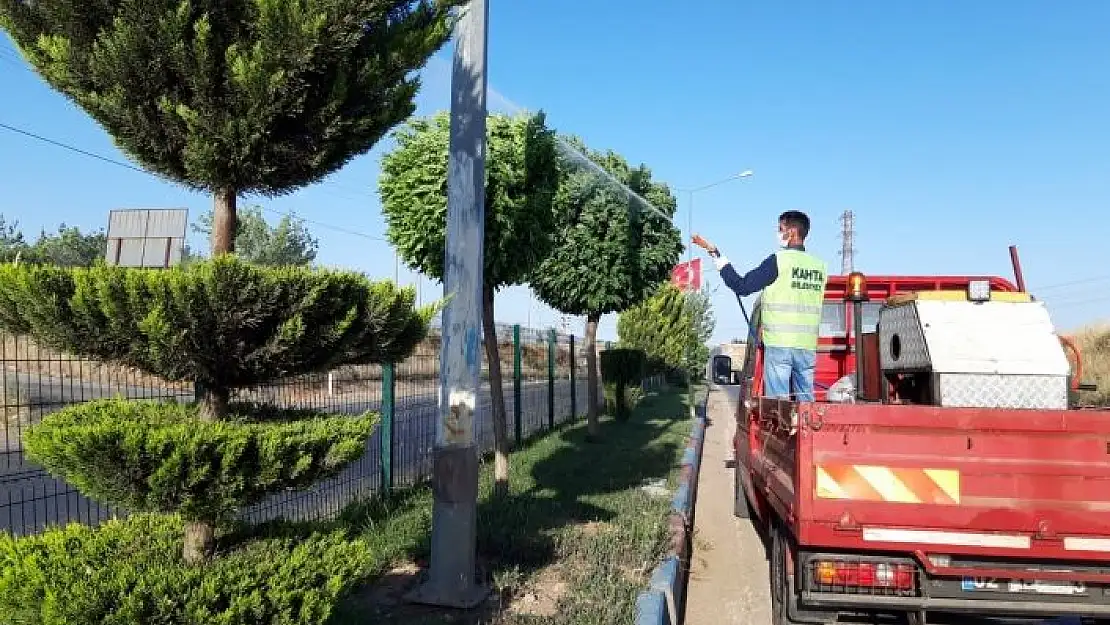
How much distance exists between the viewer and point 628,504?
7.52 meters

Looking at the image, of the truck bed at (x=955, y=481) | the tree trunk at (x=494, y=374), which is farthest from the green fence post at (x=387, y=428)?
the truck bed at (x=955, y=481)

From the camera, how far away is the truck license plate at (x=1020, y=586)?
387 cm

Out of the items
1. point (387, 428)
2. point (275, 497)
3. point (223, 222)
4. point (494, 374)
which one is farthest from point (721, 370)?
point (223, 222)

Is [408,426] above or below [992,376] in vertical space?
below

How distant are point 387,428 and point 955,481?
4.99 m

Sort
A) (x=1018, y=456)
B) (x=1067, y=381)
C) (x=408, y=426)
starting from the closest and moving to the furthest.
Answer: (x=1018, y=456), (x=1067, y=381), (x=408, y=426)

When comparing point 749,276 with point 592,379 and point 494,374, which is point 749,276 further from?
point 592,379

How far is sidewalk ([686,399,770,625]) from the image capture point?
5.59m

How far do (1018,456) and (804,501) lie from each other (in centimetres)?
105

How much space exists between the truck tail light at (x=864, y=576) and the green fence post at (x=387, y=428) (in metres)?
4.45

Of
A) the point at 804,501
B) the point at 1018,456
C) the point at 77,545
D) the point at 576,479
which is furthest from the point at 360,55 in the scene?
the point at 576,479

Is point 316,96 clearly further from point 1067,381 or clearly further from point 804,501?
point 1067,381

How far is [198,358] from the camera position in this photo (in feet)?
9.52

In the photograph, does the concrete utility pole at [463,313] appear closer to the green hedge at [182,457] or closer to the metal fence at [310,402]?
the metal fence at [310,402]
